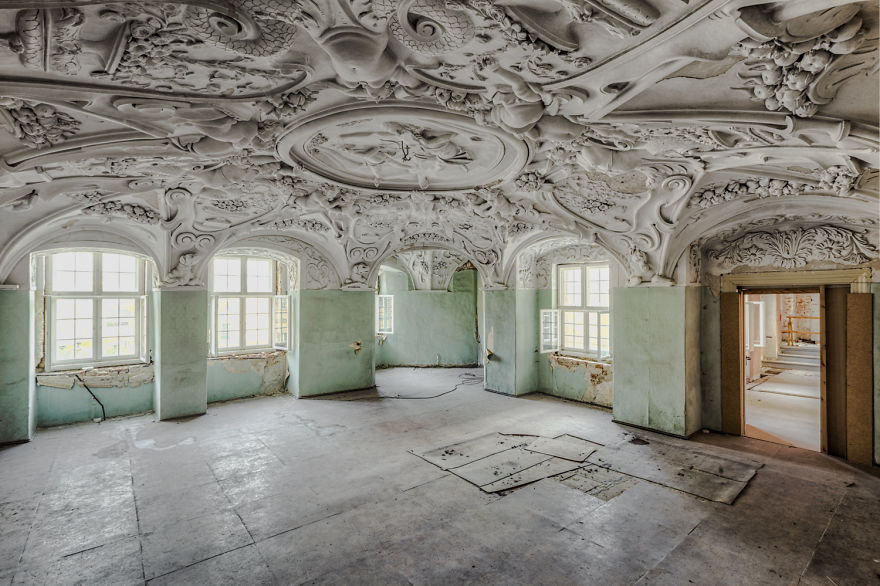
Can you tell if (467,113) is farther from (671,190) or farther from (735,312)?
(735,312)

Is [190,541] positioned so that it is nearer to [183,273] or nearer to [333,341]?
[183,273]

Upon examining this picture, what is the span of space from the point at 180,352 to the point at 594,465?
7037mm

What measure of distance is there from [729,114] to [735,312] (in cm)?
473

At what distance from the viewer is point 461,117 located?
3576 mm

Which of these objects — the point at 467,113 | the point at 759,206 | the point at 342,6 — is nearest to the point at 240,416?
the point at 467,113

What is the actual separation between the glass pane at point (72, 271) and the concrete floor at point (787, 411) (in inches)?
460

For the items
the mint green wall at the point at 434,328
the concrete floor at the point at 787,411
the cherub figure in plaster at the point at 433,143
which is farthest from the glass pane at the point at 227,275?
the concrete floor at the point at 787,411

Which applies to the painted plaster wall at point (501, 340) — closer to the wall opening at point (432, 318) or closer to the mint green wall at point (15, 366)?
the wall opening at point (432, 318)

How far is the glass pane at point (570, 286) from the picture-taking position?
9.40 metres

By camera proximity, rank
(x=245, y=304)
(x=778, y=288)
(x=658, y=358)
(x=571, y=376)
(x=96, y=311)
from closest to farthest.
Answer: (x=778, y=288), (x=658, y=358), (x=96, y=311), (x=571, y=376), (x=245, y=304)

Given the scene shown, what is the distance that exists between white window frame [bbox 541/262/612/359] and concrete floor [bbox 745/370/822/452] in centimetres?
270

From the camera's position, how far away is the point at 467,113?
347 cm

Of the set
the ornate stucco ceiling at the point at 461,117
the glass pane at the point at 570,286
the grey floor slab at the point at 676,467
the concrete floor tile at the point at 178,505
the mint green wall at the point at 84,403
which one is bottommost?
the concrete floor tile at the point at 178,505

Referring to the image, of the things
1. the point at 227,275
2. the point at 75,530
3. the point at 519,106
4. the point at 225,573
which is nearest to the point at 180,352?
the point at 227,275
